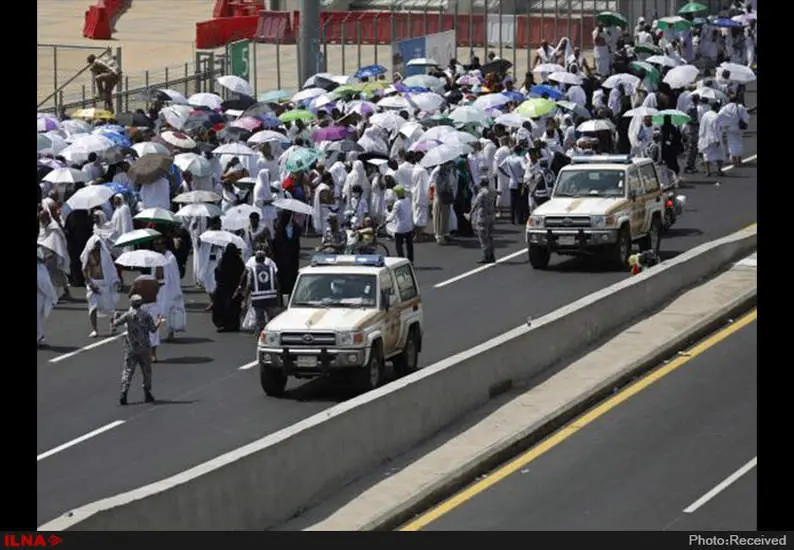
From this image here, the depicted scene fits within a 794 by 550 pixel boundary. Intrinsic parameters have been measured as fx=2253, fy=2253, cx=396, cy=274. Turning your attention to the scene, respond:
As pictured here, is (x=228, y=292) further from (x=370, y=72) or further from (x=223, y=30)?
(x=223, y=30)

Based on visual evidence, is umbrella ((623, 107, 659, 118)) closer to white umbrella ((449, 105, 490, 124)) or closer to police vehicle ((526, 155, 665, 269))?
white umbrella ((449, 105, 490, 124))

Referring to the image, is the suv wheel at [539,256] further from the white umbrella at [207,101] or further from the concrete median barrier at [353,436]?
the white umbrella at [207,101]

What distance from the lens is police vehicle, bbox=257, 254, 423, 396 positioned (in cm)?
2756

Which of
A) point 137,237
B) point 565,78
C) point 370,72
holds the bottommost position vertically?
point 137,237

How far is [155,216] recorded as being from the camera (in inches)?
1332

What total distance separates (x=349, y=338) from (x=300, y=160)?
12615mm

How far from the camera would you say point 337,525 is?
22.4m

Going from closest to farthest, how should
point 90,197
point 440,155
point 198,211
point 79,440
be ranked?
point 79,440 < point 198,211 < point 90,197 < point 440,155

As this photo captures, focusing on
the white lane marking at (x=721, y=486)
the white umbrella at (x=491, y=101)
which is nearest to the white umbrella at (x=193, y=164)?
the white umbrella at (x=491, y=101)

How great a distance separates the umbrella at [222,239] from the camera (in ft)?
107

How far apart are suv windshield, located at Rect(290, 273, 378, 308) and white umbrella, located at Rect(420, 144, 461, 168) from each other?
10455 mm

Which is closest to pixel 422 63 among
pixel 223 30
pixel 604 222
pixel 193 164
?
pixel 223 30

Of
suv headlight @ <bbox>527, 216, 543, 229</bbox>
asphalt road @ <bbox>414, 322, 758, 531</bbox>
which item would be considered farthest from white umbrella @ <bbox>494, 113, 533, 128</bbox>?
asphalt road @ <bbox>414, 322, 758, 531</bbox>
